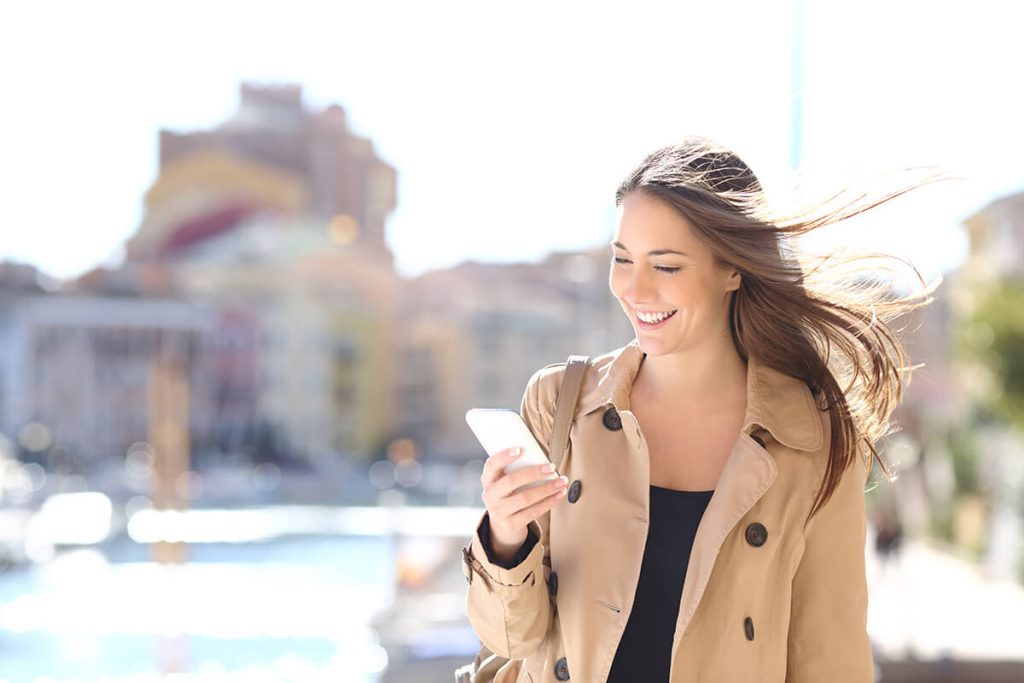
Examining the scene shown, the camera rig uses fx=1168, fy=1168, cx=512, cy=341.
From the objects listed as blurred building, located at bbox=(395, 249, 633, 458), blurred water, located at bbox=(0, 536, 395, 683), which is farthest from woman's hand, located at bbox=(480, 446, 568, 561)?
blurred building, located at bbox=(395, 249, 633, 458)

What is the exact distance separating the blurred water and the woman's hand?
Result: 21.5 ft

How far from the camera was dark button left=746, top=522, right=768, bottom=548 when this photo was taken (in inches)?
56.2

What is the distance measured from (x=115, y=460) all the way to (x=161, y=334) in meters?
4.68

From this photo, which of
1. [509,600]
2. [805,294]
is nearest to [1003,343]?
[805,294]

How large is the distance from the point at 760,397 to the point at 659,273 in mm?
221

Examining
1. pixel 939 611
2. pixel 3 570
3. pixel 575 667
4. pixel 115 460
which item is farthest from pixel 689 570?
pixel 115 460

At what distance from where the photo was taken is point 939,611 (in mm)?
9109

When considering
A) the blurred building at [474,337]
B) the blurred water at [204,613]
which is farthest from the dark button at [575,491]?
the blurred building at [474,337]

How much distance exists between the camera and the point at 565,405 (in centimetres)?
159

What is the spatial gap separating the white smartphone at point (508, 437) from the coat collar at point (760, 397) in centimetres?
→ 19

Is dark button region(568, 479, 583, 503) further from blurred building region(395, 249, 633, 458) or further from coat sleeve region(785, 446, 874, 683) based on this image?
blurred building region(395, 249, 633, 458)

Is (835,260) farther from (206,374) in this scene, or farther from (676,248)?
(206,374)

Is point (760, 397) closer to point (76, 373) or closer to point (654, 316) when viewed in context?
point (654, 316)

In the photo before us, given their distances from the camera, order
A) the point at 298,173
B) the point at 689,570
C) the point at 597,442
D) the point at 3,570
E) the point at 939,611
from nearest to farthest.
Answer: the point at 689,570 → the point at 597,442 → the point at 939,611 → the point at 3,570 → the point at 298,173
